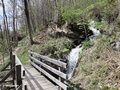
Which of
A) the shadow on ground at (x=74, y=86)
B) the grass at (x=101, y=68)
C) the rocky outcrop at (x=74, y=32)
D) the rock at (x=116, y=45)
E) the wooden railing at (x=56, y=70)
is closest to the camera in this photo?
the wooden railing at (x=56, y=70)

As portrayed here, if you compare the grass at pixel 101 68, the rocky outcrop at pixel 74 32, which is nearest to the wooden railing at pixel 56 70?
the grass at pixel 101 68

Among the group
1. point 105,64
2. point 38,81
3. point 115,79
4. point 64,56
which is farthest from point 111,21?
point 38,81

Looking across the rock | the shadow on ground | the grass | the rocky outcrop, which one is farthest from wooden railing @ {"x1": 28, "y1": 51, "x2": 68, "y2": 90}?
the rocky outcrop

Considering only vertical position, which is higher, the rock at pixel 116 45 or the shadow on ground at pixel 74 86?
the rock at pixel 116 45

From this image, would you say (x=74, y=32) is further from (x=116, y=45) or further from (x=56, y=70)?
(x=56, y=70)

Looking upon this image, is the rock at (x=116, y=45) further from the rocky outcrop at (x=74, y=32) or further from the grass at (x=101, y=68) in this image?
the rocky outcrop at (x=74, y=32)

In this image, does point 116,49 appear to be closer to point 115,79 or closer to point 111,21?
point 115,79

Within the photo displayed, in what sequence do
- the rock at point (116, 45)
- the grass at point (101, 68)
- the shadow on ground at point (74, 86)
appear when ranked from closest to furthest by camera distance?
the grass at point (101, 68)
the shadow on ground at point (74, 86)
the rock at point (116, 45)

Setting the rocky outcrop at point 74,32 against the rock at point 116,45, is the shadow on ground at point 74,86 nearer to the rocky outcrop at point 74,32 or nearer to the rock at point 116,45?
the rock at point 116,45

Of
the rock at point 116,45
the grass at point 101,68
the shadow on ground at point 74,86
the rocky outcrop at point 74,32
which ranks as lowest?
the shadow on ground at point 74,86

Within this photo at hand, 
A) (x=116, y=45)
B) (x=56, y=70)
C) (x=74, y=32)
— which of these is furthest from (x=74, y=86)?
(x=74, y=32)

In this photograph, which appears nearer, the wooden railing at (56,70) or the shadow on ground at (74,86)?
the wooden railing at (56,70)

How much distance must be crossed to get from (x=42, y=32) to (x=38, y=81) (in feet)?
32.3

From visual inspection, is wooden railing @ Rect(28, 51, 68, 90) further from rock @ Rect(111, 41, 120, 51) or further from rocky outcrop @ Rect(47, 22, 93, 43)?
rocky outcrop @ Rect(47, 22, 93, 43)
